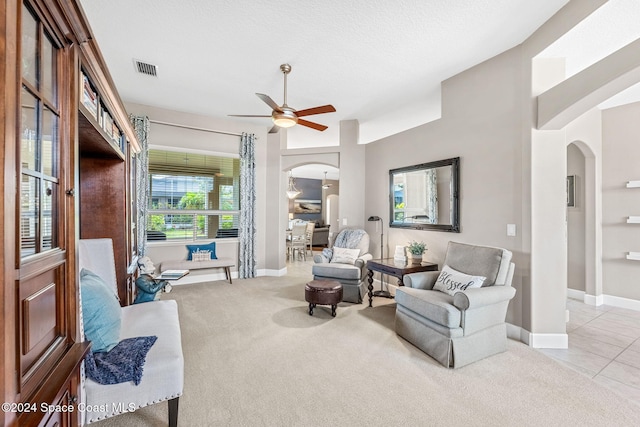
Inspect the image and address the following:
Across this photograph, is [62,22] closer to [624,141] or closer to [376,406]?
[376,406]

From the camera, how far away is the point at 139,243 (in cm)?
470

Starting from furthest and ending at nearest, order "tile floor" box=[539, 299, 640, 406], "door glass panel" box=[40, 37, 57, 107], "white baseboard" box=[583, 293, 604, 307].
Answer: "white baseboard" box=[583, 293, 604, 307], "tile floor" box=[539, 299, 640, 406], "door glass panel" box=[40, 37, 57, 107]

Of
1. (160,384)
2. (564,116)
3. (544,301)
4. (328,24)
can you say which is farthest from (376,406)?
(328,24)

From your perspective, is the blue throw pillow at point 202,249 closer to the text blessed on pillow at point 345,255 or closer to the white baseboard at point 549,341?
the text blessed on pillow at point 345,255

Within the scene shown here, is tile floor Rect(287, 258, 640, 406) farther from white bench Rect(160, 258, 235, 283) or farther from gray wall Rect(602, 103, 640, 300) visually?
white bench Rect(160, 258, 235, 283)

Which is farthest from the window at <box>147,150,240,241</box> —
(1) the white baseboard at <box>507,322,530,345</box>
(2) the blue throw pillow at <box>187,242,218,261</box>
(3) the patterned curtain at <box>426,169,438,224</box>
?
(1) the white baseboard at <box>507,322,530,345</box>

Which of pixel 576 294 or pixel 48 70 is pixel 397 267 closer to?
pixel 576 294

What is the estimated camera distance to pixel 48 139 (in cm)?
118

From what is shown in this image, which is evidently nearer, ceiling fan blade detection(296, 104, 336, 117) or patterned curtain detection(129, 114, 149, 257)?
ceiling fan blade detection(296, 104, 336, 117)

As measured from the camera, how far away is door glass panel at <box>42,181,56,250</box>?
115 centimetres

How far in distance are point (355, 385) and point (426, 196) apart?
2805mm

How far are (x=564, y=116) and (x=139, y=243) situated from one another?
588cm

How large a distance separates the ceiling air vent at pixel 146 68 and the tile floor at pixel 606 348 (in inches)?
215

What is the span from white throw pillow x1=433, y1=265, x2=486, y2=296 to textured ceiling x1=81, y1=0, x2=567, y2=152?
96.5 inches
